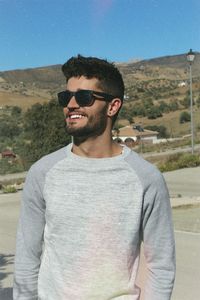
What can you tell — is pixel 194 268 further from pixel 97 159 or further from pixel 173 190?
pixel 173 190

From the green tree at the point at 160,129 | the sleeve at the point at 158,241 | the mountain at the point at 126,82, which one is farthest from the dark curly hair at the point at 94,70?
the green tree at the point at 160,129

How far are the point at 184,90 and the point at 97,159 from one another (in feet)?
281

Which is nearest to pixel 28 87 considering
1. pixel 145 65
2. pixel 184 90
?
pixel 184 90

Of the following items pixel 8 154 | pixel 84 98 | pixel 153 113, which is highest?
pixel 84 98

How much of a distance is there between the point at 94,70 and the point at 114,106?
0.48 ft

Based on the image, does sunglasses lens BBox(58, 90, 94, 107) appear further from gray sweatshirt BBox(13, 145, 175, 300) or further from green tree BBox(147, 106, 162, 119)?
green tree BBox(147, 106, 162, 119)

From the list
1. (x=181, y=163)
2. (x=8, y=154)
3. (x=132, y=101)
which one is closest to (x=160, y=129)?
(x=132, y=101)

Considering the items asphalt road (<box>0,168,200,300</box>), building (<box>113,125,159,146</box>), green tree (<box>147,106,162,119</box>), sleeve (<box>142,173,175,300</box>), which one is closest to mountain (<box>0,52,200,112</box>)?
building (<box>113,125,159,146</box>)

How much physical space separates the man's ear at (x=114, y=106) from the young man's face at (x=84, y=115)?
0.03 meters

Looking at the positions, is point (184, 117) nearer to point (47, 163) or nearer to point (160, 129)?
point (160, 129)

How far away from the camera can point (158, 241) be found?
2.10 metres

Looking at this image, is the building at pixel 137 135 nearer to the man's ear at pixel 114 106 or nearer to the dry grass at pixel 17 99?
the dry grass at pixel 17 99

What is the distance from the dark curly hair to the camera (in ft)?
6.95

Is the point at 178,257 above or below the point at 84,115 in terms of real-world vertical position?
below
